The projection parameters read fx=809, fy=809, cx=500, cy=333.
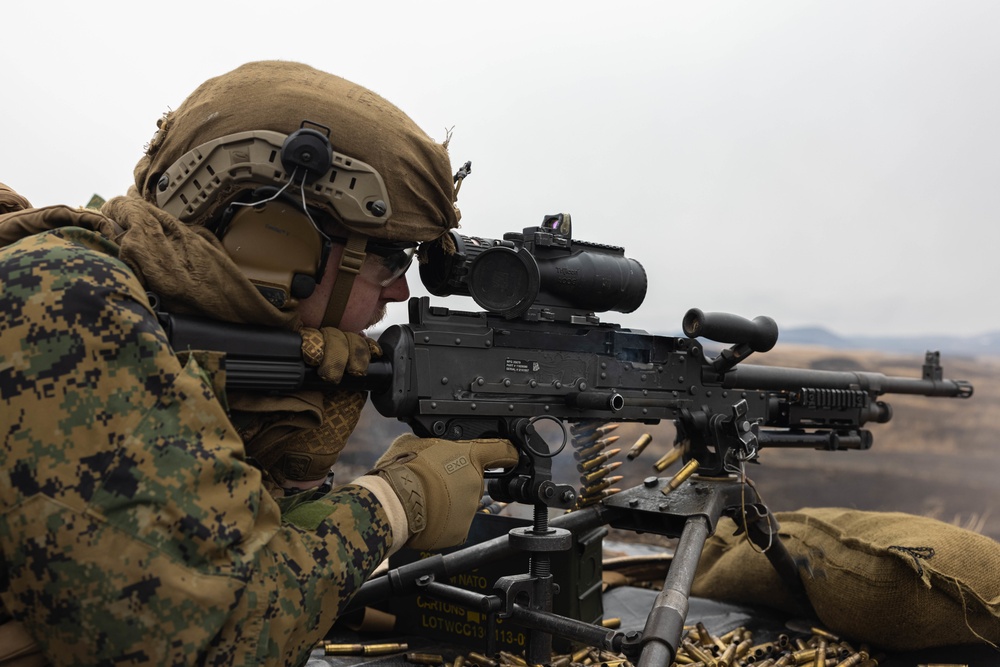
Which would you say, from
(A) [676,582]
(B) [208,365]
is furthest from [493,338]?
(B) [208,365]

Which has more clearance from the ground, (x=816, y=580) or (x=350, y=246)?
(x=350, y=246)

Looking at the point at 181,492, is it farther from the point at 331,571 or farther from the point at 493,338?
the point at 493,338

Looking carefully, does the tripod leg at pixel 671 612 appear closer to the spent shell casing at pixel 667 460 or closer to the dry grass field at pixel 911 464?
the spent shell casing at pixel 667 460

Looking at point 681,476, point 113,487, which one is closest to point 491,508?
point 681,476

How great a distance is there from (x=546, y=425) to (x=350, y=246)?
1.08m

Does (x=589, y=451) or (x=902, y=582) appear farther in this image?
(x=589, y=451)

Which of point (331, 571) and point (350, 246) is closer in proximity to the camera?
point (331, 571)

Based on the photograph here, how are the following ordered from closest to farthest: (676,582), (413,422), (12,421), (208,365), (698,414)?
(12,421), (208,365), (413,422), (676,582), (698,414)

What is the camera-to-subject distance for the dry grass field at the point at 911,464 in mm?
7863

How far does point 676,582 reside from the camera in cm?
275

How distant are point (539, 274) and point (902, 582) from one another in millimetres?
2165

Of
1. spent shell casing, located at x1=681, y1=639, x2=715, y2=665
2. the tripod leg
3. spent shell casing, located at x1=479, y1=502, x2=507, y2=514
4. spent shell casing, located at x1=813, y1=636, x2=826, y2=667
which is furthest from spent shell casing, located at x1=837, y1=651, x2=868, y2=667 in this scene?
spent shell casing, located at x1=479, y1=502, x2=507, y2=514

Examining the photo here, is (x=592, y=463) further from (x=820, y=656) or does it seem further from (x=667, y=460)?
(x=820, y=656)

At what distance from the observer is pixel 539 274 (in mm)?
2729
